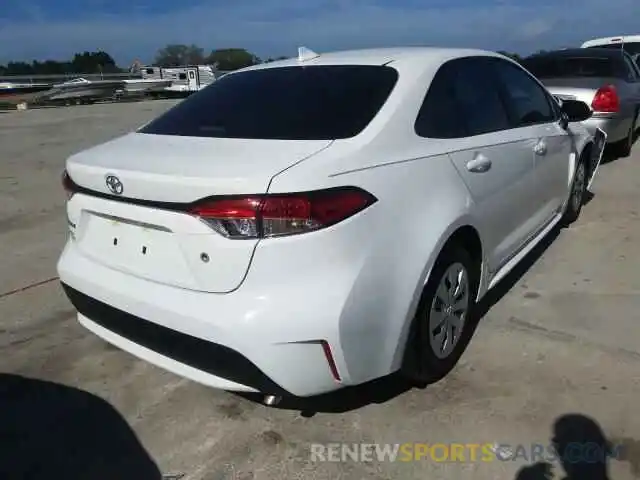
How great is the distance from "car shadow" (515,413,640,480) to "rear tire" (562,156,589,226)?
2.67 metres

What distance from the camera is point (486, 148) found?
2893mm

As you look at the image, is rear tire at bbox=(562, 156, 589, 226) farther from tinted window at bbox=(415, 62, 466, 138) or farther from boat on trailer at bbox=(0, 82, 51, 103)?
boat on trailer at bbox=(0, 82, 51, 103)

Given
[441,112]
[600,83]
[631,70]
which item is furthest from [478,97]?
[631,70]

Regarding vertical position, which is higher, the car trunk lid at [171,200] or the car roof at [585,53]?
the car roof at [585,53]

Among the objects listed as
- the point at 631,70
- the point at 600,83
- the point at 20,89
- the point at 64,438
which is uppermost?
the point at 631,70

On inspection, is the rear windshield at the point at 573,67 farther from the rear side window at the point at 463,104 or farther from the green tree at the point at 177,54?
the green tree at the point at 177,54

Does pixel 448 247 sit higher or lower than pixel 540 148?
lower

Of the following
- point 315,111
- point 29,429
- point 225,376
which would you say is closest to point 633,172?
point 315,111

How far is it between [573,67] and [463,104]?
217 inches

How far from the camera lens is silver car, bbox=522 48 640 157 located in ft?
22.1

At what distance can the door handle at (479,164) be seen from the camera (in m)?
2.72

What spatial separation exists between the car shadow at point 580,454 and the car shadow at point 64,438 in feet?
Answer: 4.90

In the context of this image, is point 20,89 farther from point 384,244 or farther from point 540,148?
point 384,244

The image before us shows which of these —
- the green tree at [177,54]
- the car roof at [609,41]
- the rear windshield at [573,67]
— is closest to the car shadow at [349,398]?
the rear windshield at [573,67]
